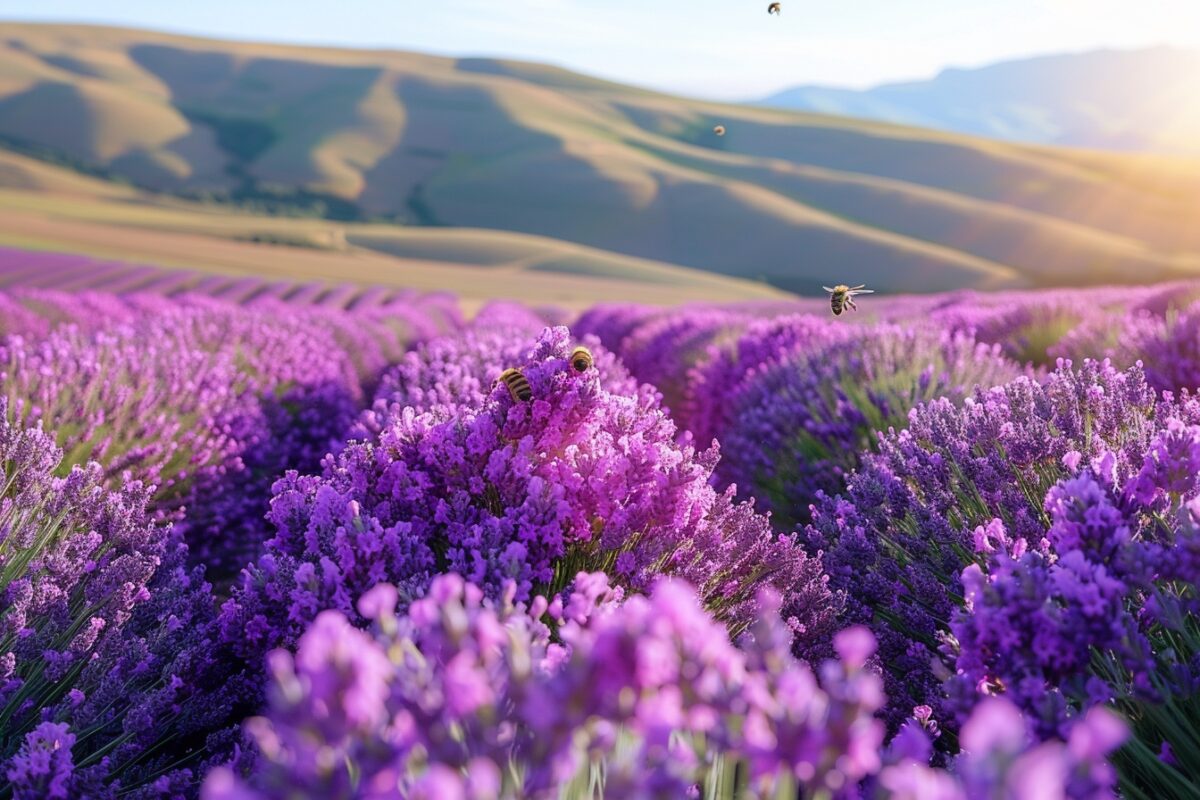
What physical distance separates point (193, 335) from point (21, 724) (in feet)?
19.4

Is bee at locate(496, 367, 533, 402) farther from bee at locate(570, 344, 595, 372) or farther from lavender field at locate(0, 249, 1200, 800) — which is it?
bee at locate(570, 344, 595, 372)

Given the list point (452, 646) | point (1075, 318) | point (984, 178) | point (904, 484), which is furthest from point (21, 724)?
point (984, 178)

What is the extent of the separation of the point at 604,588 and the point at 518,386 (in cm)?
127

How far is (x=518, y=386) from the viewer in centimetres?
313

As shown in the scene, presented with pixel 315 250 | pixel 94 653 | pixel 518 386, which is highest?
pixel 518 386

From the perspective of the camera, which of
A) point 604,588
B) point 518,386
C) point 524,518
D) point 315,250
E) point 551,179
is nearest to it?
point 604,588

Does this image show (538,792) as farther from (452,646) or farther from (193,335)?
(193,335)

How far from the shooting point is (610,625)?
113cm

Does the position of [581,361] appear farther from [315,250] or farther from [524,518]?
[315,250]

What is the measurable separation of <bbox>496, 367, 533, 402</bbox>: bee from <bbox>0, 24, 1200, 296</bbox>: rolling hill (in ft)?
141

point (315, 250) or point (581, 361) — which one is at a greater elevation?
point (581, 361)

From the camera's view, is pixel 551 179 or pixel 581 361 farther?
pixel 551 179

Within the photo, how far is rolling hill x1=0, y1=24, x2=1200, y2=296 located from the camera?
60.8m

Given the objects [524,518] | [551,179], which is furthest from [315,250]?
[524,518]
